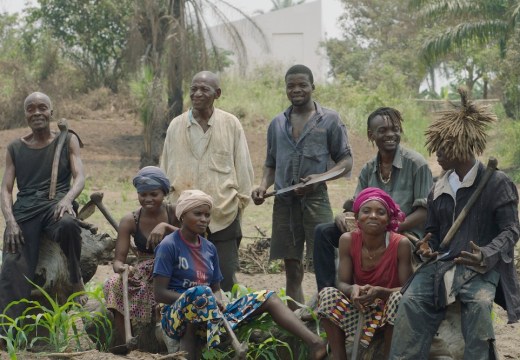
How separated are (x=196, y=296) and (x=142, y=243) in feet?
2.93

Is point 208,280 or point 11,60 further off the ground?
point 11,60

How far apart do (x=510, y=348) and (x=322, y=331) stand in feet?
4.50

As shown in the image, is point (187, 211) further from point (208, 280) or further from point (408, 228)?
→ point (408, 228)

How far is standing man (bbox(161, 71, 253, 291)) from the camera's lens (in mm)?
6848

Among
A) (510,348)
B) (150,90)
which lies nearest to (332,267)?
(510,348)

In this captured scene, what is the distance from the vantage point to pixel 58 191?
22.5 feet

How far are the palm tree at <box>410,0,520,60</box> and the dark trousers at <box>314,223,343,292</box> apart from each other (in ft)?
60.1

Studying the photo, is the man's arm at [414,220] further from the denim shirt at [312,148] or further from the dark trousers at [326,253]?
the denim shirt at [312,148]

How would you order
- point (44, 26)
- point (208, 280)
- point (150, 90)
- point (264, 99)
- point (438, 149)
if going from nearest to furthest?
point (438, 149) → point (208, 280) → point (150, 90) → point (264, 99) → point (44, 26)

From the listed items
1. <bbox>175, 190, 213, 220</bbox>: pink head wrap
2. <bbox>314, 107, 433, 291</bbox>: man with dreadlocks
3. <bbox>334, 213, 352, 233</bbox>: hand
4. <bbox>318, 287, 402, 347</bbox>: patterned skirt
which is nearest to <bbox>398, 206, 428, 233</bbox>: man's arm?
<bbox>314, 107, 433, 291</bbox>: man with dreadlocks

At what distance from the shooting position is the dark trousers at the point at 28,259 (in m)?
6.68

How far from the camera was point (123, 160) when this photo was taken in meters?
22.8

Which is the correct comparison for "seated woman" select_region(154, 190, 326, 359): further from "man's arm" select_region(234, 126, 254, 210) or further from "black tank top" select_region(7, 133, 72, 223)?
"black tank top" select_region(7, 133, 72, 223)

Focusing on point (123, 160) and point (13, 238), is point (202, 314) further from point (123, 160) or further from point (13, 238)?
point (123, 160)
